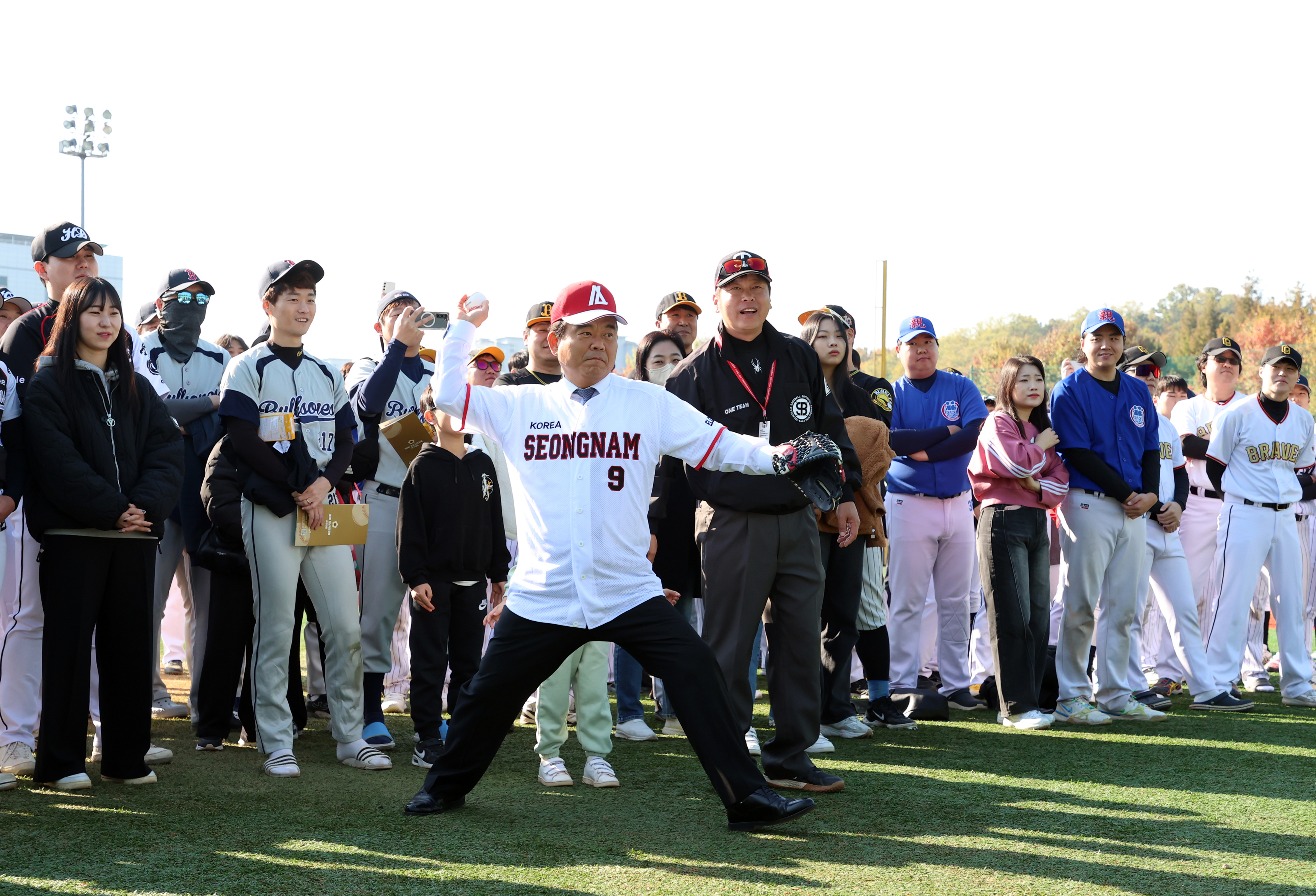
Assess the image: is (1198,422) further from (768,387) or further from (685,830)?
(685,830)

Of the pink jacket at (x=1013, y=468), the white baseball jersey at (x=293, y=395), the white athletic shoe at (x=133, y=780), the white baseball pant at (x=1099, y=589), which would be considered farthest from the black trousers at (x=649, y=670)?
the white baseball pant at (x=1099, y=589)

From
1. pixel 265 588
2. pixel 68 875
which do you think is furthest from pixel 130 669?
pixel 68 875

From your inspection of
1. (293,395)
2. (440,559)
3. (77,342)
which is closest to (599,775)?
(440,559)

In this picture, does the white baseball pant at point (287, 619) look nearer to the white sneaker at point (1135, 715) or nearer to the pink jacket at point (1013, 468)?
the pink jacket at point (1013, 468)

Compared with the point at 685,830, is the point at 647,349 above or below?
above

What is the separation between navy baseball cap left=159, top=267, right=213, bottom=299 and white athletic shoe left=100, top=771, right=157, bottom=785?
2.78 metres

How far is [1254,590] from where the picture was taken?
8344mm

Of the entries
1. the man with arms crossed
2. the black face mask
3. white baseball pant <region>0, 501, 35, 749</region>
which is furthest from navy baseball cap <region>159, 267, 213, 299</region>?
the man with arms crossed

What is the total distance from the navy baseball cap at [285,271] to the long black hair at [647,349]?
190 centimetres

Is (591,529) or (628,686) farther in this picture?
(628,686)

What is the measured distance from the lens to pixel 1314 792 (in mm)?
5234

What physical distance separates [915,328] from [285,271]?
13.2 feet

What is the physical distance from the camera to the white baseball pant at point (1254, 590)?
8016 millimetres

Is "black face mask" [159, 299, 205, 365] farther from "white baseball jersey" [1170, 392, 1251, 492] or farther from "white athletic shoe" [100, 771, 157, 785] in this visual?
"white baseball jersey" [1170, 392, 1251, 492]
